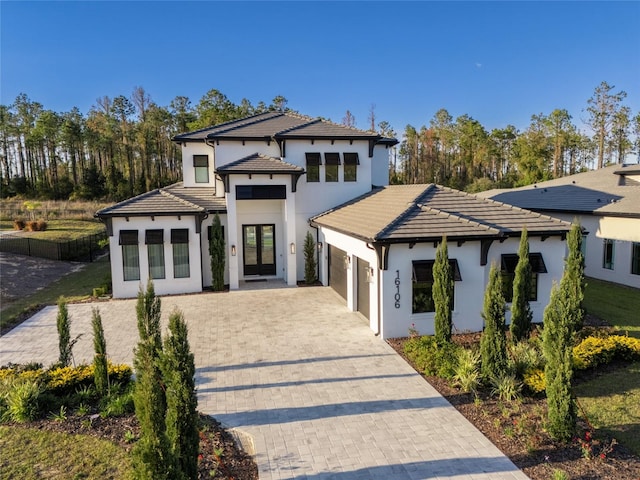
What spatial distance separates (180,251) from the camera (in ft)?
58.5

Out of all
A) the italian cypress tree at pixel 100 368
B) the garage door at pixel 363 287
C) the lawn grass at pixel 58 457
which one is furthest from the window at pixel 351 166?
the lawn grass at pixel 58 457

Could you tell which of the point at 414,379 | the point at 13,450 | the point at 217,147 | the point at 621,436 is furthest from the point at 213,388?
the point at 217,147

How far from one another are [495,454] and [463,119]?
61.3 m

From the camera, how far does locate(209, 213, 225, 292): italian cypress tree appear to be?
59.2 ft

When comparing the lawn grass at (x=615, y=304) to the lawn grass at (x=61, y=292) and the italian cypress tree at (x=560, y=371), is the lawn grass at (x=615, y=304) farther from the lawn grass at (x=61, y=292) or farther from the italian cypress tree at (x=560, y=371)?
the lawn grass at (x=61, y=292)

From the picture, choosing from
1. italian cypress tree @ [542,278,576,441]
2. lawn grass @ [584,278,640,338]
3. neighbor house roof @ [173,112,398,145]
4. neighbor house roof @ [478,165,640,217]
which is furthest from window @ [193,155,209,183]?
neighbor house roof @ [478,165,640,217]

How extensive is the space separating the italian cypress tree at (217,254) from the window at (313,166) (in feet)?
15.7

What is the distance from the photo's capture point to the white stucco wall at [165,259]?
17.2 metres

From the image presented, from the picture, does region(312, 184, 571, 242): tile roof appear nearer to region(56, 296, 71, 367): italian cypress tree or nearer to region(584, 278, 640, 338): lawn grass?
region(584, 278, 640, 338): lawn grass

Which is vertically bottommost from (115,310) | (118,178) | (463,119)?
(115,310)

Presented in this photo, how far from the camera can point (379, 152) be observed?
23.4m

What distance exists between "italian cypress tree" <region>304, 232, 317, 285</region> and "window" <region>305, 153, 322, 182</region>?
2.65 m

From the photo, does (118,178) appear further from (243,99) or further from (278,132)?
(278,132)

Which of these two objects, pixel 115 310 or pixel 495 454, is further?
pixel 115 310
